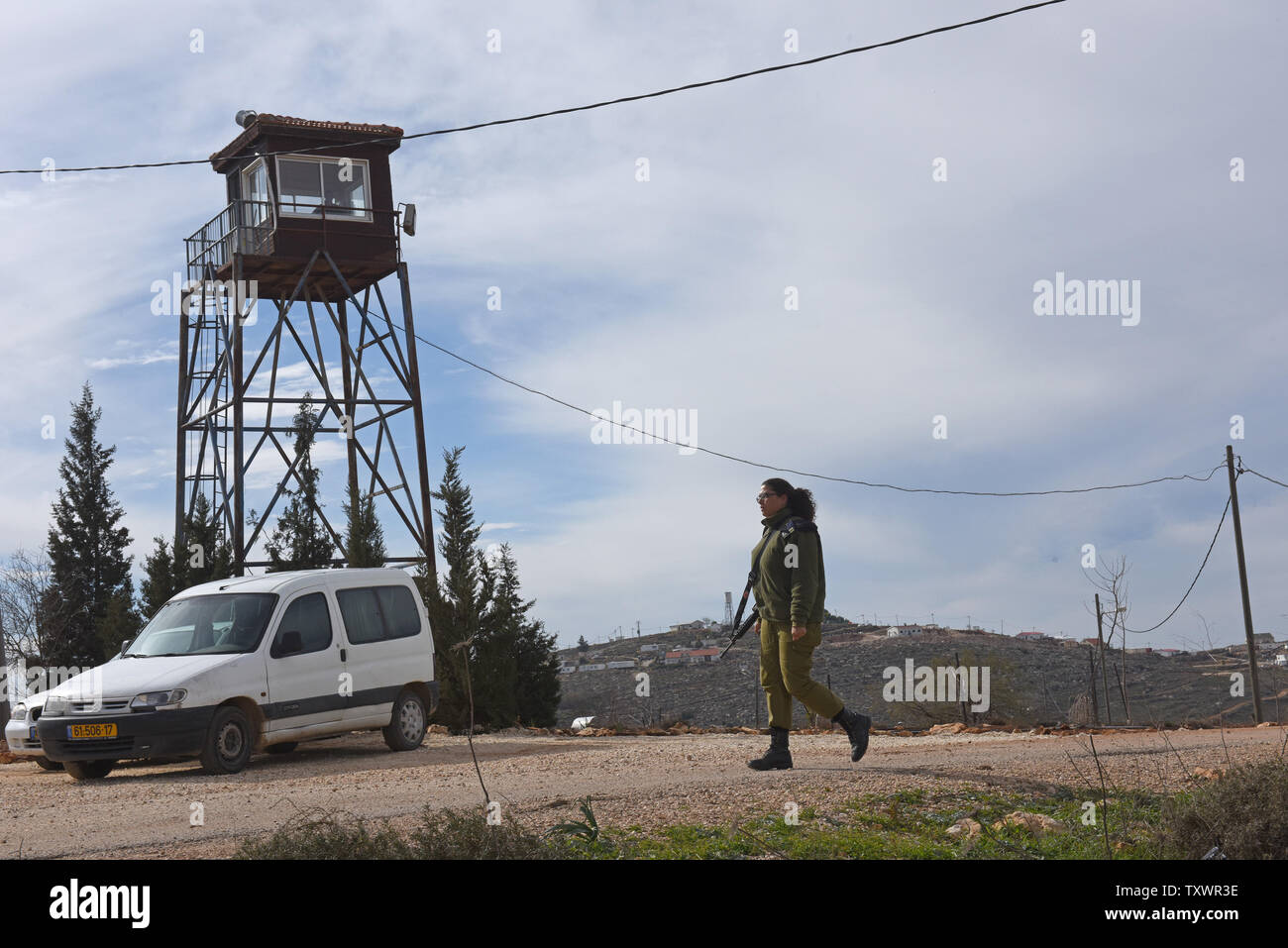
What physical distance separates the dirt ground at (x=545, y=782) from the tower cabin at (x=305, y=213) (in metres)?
14.1

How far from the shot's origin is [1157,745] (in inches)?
494

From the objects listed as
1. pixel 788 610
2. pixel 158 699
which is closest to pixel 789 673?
pixel 788 610

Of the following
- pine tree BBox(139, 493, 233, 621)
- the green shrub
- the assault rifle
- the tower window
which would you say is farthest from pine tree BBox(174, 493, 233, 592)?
the green shrub

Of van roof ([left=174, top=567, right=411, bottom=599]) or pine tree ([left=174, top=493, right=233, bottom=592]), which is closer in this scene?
van roof ([left=174, top=567, right=411, bottom=599])

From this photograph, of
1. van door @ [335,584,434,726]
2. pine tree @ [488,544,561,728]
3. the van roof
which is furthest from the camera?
pine tree @ [488,544,561,728]

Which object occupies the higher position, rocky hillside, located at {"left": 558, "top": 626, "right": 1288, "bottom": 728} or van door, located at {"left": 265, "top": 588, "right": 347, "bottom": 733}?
van door, located at {"left": 265, "top": 588, "right": 347, "bottom": 733}

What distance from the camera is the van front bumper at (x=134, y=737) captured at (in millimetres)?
11695

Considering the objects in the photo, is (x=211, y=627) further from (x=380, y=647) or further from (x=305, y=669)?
(x=380, y=647)

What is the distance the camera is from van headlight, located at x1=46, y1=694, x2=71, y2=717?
39.4 feet

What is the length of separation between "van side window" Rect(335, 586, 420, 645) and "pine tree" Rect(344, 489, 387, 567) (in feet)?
30.3

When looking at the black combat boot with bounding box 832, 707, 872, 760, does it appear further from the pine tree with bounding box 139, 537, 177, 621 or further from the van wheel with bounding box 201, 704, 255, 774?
the pine tree with bounding box 139, 537, 177, 621

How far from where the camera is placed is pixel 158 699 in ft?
38.9
